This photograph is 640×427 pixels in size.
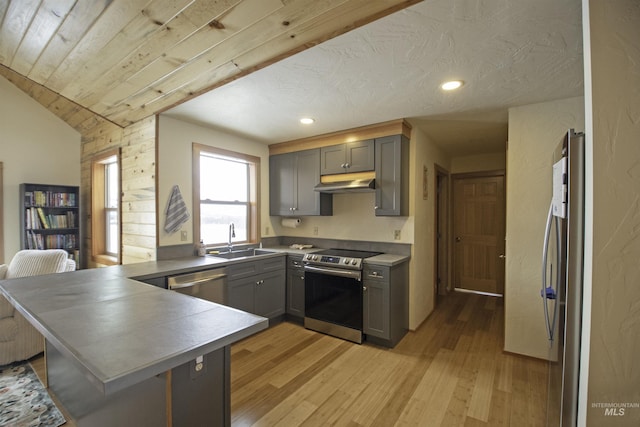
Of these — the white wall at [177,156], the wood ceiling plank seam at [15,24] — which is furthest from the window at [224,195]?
the wood ceiling plank seam at [15,24]

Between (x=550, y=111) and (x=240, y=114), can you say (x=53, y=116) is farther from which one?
(x=550, y=111)

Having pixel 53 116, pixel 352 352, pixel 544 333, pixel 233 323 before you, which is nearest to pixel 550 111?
pixel 544 333

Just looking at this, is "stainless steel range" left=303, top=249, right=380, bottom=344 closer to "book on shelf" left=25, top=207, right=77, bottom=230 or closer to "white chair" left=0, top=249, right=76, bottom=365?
"white chair" left=0, top=249, right=76, bottom=365

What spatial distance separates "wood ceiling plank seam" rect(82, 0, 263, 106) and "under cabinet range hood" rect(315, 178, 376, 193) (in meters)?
1.97

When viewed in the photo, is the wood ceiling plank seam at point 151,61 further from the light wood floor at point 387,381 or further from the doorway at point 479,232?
the doorway at point 479,232

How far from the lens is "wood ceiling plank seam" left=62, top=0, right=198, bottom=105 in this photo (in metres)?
1.42

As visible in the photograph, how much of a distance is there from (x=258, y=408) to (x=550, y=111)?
3498 mm

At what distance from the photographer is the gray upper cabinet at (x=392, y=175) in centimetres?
302

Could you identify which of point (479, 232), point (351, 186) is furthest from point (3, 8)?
point (479, 232)

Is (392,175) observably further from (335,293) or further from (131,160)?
(131,160)

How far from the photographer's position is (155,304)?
4.66 feet

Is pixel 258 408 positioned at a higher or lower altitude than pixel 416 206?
lower

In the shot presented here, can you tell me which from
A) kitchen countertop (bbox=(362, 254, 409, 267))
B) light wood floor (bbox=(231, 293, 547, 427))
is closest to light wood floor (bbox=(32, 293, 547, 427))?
light wood floor (bbox=(231, 293, 547, 427))

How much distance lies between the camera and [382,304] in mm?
2859
